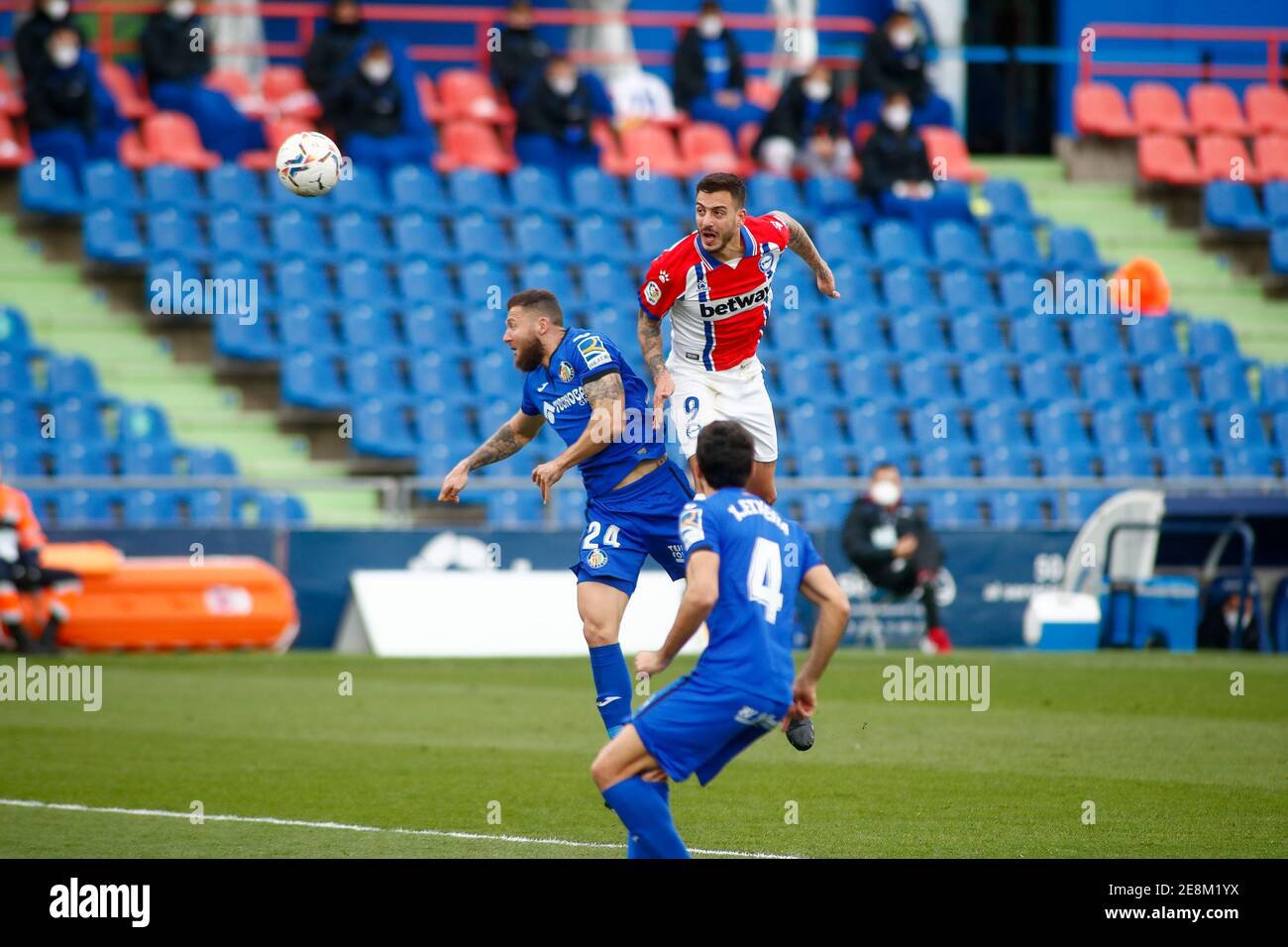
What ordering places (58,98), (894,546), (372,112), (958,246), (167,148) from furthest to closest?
(958,246)
(372,112)
(167,148)
(58,98)
(894,546)

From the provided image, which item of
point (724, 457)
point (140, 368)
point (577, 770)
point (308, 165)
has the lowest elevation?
point (577, 770)

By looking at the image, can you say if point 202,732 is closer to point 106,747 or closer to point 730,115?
point 106,747

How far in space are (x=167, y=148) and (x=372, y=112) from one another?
2.46 meters

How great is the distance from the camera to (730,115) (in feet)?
83.0

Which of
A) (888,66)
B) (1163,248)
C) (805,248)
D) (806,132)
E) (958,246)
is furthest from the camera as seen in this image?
(1163,248)

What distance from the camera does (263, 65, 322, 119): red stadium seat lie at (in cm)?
2331

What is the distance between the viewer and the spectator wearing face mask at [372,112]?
22.8 meters

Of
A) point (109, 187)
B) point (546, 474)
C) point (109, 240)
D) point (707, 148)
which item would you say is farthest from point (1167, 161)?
point (546, 474)

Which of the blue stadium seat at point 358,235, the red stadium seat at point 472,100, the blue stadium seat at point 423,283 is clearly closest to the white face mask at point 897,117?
the red stadium seat at point 472,100

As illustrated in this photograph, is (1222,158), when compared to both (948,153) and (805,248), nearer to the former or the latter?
(948,153)

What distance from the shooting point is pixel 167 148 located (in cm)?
2253

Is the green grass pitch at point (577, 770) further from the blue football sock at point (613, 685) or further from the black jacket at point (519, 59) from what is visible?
the black jacket at point (519, 59)

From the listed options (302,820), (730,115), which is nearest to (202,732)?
(302,820)
